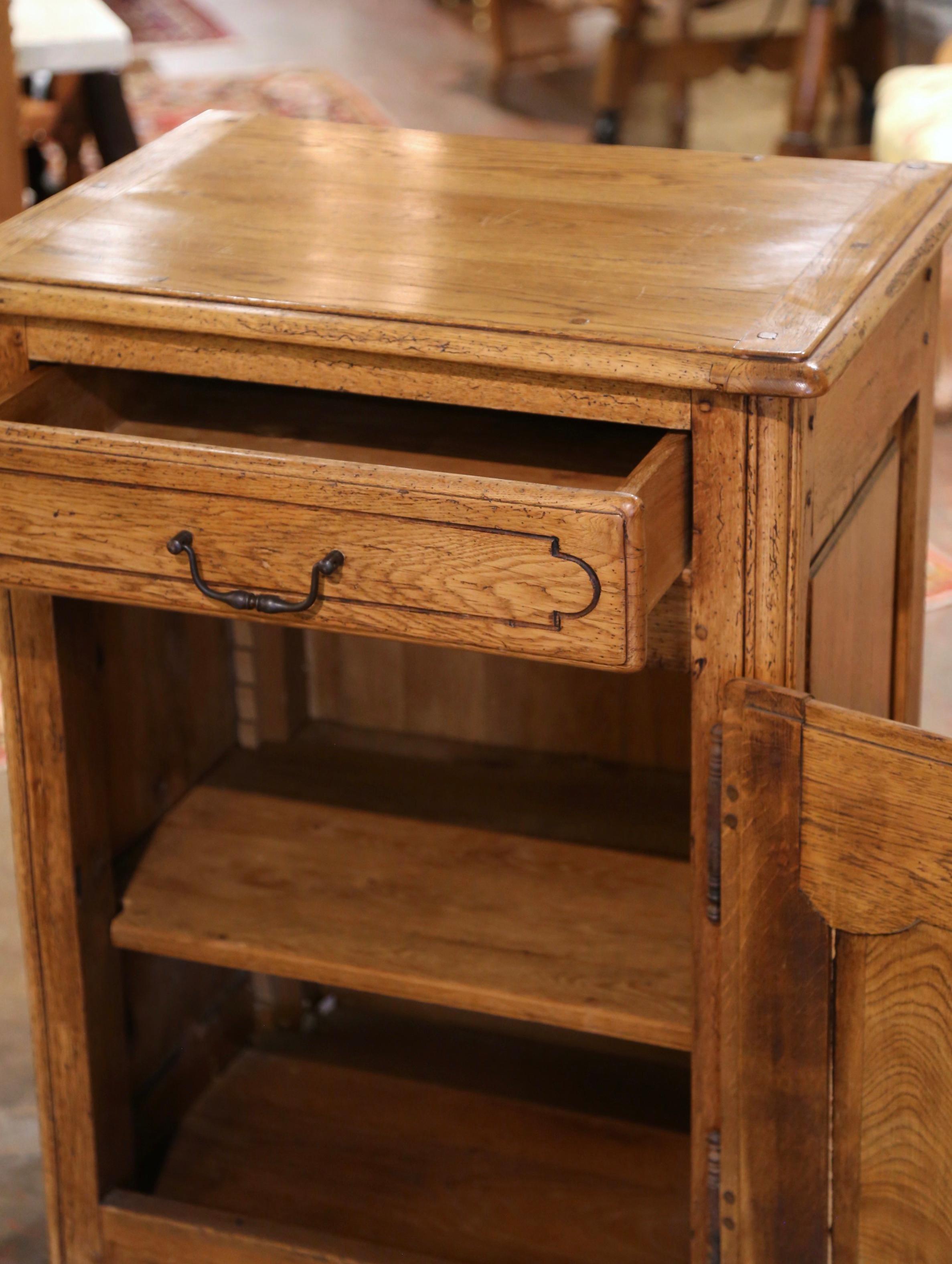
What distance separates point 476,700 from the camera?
170 centimetres

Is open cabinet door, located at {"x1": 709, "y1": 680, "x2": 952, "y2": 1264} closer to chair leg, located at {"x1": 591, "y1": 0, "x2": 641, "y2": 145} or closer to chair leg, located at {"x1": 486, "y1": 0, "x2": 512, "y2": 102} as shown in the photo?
chair leg, located at {"x1": 591, "y1": 0, "x2": 641, "y2": 145}

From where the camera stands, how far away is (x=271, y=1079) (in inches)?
71.1

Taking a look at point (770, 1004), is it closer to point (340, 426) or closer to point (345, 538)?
point (345, 538)

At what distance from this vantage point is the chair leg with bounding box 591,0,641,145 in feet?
14.6

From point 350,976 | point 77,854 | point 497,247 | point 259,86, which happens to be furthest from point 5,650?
point 259,86

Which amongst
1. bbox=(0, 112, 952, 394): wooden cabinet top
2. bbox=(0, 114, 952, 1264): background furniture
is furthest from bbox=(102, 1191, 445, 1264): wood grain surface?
bbox=(0, 112, 952, 394): wooden cabinet top

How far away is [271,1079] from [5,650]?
0.64 metres

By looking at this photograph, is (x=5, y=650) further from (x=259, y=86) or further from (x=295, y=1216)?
(x=259, y=86)

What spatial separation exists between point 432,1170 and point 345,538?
781mm

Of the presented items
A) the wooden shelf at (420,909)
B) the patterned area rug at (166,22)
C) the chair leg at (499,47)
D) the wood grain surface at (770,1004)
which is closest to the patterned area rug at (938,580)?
the wooden shelf at (420,909)

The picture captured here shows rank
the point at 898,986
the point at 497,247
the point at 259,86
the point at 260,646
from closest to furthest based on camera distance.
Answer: the point at 898,986 → the point at 497,247 → the point at 260,646 → the point at 259,86

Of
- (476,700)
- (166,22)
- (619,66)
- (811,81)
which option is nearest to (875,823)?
(476,700)

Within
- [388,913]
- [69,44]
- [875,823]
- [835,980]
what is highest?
[69,44]

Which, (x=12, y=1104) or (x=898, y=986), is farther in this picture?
(x=12, y=1104)
